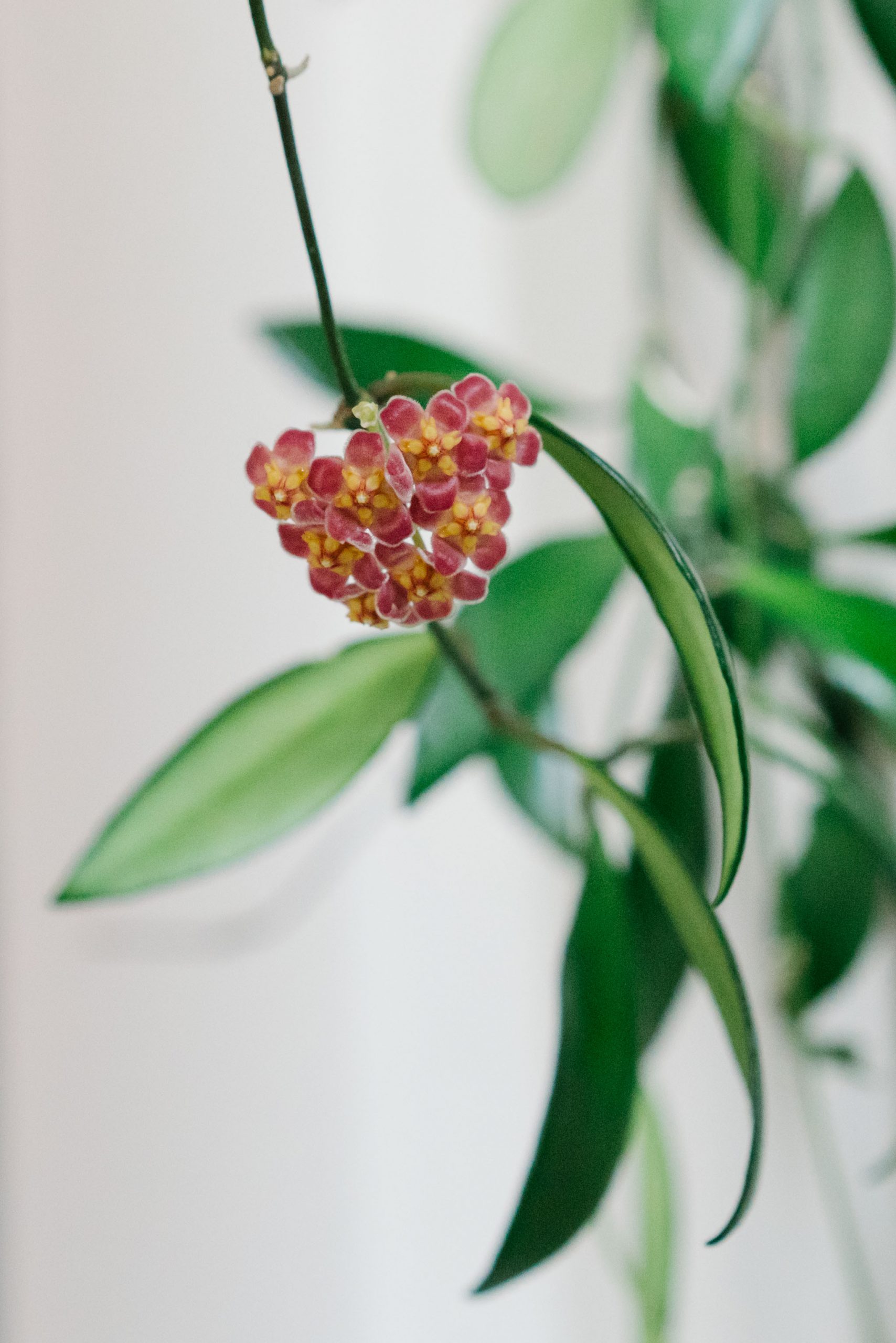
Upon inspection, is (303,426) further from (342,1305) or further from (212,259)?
(342,1305)

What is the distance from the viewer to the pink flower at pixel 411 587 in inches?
9.6

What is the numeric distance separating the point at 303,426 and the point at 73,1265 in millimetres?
535

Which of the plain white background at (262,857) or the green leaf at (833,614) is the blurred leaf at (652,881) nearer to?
the green leaf at (833,614)

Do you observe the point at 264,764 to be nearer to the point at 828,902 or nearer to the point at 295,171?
the point at 295,171

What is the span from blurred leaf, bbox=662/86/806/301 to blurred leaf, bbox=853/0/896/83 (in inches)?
6.2

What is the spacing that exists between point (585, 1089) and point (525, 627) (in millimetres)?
190

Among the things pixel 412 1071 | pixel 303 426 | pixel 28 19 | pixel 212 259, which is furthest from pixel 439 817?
pixel 28 19

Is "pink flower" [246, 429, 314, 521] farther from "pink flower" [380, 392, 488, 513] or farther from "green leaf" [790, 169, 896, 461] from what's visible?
"green leaf" [790, 169, 896, 461]

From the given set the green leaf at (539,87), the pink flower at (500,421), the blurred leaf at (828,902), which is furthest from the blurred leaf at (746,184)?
the pink flower at (500,421)

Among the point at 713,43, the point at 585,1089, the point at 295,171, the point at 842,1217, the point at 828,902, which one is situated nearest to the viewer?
the point at 295,171

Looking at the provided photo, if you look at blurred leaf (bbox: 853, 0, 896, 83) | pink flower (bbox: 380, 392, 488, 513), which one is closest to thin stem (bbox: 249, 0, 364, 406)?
pink flower (bbox: 380, 392, 488, 513)

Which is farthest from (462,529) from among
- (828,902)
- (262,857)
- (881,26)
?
(262,857)

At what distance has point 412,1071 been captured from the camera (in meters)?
0.74

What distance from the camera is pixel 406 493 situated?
231 millimetres
